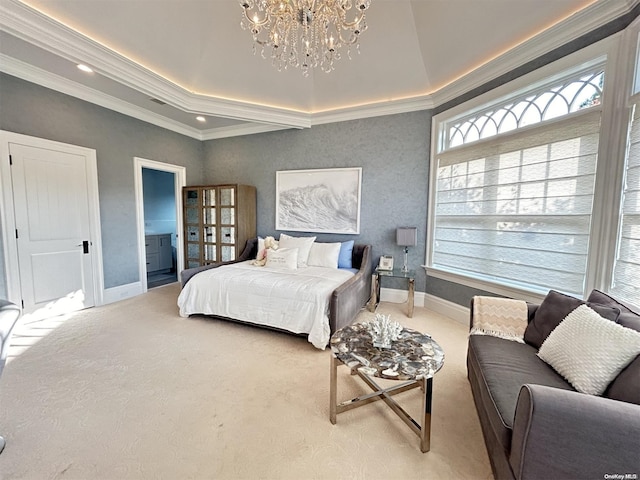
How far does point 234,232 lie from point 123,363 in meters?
2.54

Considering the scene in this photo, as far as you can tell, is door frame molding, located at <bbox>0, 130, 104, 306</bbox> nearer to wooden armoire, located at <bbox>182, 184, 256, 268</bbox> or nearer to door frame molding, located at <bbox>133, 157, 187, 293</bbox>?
door frame molding, located at <bbox>133, 157, 187, 293</bbox>

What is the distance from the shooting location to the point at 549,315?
181 cm

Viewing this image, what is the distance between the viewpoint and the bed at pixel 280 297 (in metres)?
2.65

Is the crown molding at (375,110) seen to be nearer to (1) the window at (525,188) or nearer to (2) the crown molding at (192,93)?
(2) the crown molding at (192,93)

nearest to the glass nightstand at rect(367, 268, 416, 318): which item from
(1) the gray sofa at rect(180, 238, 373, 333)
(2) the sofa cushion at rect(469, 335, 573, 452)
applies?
(1) the gray sofa at rect(180, 238, 373, 333)

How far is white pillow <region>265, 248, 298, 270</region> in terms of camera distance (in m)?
3.68

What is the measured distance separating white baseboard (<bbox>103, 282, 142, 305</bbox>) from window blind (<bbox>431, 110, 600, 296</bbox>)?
4750 millimetres

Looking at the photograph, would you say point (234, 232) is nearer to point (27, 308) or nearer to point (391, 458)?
point (27, 308)

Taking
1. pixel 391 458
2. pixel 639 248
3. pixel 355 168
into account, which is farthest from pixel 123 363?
pixel 639 248

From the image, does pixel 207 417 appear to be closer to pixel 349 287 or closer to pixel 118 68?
pixel 349 287

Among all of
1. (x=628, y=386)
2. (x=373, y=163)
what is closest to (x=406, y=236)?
(x=373, y=163)

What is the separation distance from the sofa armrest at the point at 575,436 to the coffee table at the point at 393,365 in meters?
0.49

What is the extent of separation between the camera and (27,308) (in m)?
3.09

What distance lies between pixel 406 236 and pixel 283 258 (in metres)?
1.77
